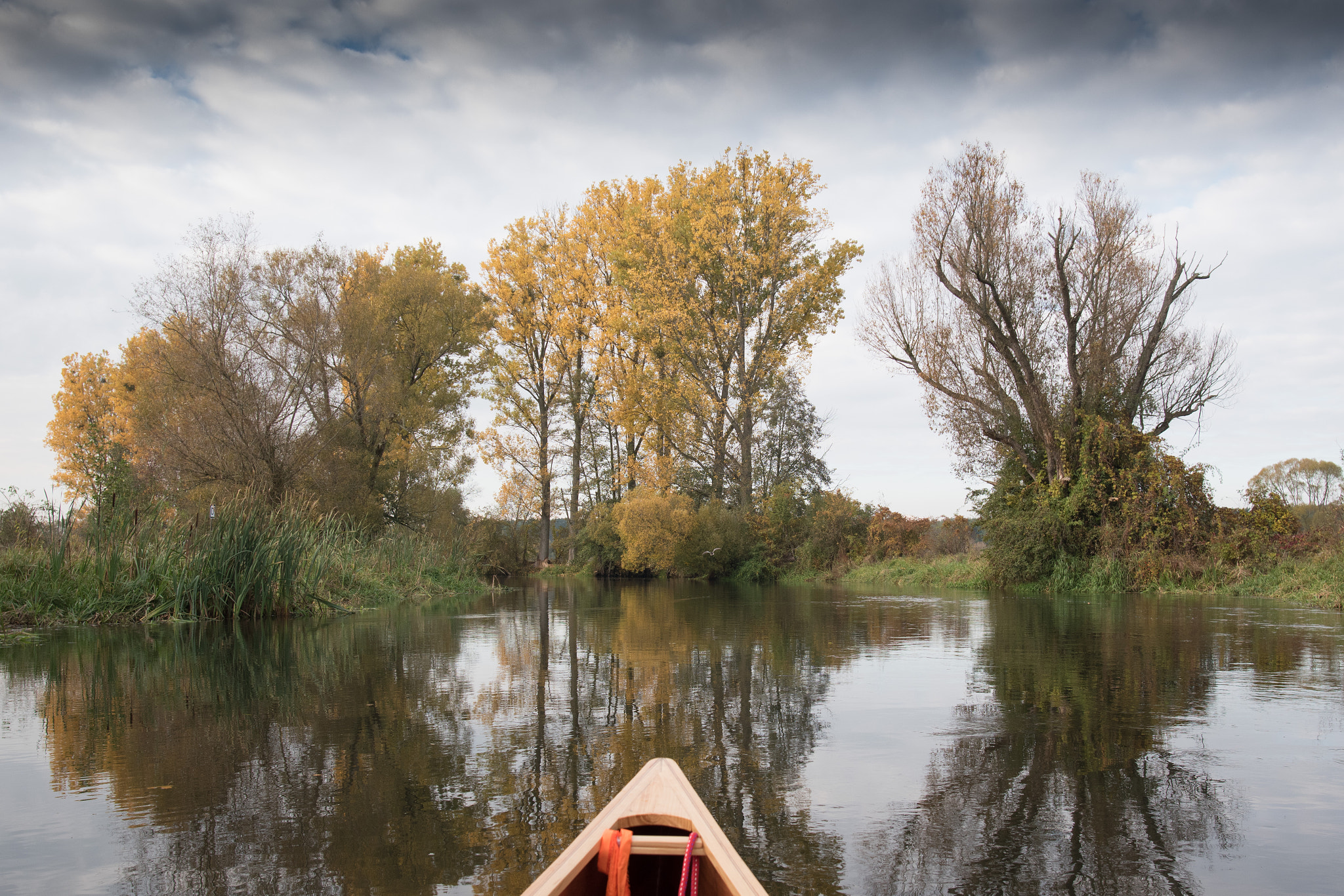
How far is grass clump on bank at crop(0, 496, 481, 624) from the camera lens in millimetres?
10305

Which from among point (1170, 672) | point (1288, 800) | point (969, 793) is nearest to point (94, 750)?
point (969, 793)

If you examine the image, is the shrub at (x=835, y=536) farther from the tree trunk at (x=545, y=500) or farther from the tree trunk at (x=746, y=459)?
the tree trunk at (x=545, y=500)

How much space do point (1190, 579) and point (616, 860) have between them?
18217 mm

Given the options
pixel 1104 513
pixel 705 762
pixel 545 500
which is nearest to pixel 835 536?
pixel 1104 513

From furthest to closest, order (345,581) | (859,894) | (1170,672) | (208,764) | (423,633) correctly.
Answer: (345,581) < (423,633) < (1170,672) < (208,764) < (859,894)

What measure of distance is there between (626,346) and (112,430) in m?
24.9

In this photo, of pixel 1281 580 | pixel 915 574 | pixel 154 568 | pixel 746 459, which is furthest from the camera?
pixel 746 459

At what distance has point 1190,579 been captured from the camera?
1653 centimetres

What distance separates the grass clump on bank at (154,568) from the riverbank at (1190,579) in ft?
50.5

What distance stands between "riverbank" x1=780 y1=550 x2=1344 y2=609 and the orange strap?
1470cm

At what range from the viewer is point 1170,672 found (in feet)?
21.2

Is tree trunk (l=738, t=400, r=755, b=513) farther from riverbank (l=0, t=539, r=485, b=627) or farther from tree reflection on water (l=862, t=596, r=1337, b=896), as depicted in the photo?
tree reflection on water (l=862, t=596, r=1337, b=896)

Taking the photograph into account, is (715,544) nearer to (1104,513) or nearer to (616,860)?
(1104,513)

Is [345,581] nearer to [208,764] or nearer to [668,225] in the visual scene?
[208,764]
